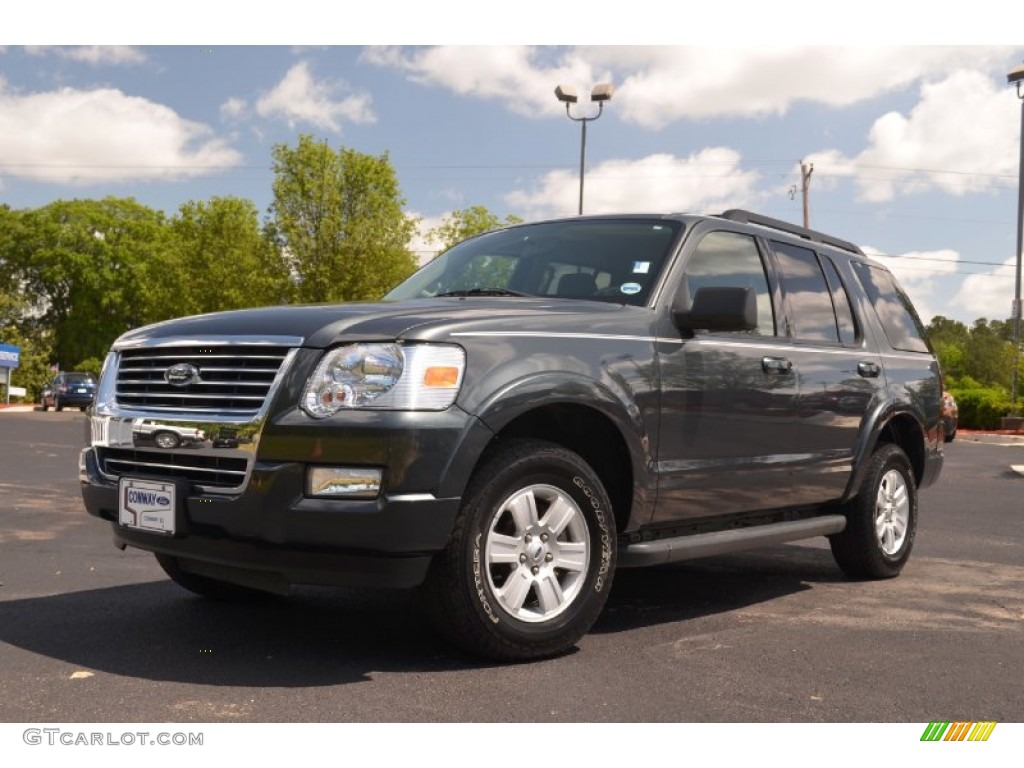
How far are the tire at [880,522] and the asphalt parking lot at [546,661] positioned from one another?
14 cm

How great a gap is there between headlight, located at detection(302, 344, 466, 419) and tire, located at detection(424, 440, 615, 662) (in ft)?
1.28

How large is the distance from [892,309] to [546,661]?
403 cm

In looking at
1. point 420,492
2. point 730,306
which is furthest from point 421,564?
point 730,306

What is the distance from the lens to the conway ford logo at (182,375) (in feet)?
14.7

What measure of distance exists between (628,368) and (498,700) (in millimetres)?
1601

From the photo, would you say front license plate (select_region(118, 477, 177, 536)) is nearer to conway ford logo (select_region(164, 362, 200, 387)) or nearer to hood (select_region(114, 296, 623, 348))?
conway ford logo (select_region(164, 362, 200, 387))

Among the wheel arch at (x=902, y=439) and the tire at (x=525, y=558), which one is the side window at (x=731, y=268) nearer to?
the wheel arch at (x=902, y=439)

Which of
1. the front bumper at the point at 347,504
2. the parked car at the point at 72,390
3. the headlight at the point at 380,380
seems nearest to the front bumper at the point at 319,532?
the front bumper at the point at 347,504

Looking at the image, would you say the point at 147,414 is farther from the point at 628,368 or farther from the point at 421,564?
the point at 628,368

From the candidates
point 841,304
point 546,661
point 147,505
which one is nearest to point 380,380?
point 147,505

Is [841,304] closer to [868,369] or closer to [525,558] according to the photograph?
[868,369]

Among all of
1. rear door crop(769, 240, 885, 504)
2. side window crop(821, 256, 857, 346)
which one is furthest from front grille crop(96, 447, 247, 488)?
side window crop(821, 256, 857, 346)

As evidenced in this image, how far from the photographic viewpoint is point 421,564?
412cm

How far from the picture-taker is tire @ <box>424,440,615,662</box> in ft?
13.8
